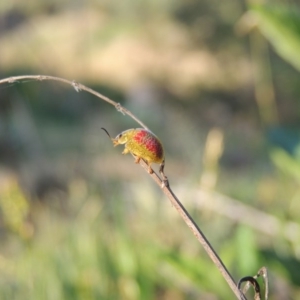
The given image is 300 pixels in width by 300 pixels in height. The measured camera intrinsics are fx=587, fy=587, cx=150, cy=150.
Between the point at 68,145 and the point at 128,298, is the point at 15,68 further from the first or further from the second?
the point at 128,298

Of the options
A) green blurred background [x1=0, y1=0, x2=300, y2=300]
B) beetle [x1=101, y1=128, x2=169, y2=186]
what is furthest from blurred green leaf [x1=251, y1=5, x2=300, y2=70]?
beetle [x1=101, y1=128, x2=169, y2=186]

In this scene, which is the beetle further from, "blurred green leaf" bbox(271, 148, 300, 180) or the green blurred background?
"blurred green leaf" bbox(271, 148, 300, 180)

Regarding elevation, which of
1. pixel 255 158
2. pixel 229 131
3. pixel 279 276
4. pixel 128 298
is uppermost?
pixel 229 131

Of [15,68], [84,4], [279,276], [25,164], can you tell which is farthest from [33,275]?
[84,4]

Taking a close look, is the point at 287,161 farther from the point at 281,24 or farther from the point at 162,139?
the point at 162,139

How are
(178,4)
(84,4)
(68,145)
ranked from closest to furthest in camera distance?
(68,145)
(178,4)
(84,4)

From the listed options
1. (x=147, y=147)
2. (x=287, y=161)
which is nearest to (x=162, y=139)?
(x=287, y=161)

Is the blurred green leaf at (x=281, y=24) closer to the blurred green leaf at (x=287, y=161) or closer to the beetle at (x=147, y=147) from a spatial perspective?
the blurred green leaf at (x=287, y=161)

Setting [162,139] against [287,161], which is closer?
[287,161]
